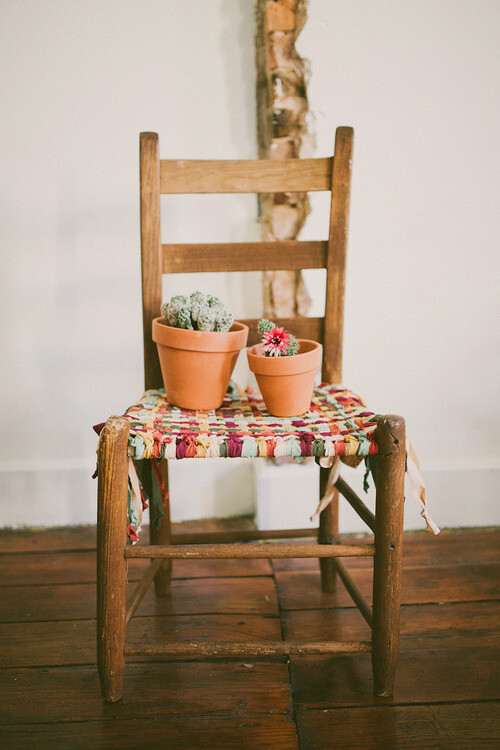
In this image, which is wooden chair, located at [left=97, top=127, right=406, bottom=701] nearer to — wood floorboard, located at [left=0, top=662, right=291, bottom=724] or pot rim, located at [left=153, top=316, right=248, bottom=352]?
wood floorboard, located at [left=0, top=662, right=291, bottom=724]

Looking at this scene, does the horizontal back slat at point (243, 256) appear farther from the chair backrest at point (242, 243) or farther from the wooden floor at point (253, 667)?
the wooden floor at point (253, 667)

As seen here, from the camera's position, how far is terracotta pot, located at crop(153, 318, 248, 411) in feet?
3.13

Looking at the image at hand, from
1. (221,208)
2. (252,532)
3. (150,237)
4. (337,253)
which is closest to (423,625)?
(252,532)

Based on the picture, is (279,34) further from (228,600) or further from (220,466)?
(228,600)

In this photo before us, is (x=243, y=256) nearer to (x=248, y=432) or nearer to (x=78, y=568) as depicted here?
(x=248, y=432)

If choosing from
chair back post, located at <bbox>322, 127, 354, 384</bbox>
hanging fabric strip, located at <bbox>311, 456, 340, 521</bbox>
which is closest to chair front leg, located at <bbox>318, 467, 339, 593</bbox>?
hanging fabric strip, located at <bbox>311, 456, 340, 521</bbox>

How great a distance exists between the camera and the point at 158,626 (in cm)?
115

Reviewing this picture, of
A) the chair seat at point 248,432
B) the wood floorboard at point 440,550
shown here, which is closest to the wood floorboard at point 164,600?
the wood floorboard at point 440,550

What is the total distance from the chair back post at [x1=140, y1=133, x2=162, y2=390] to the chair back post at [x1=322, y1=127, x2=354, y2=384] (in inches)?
14.5

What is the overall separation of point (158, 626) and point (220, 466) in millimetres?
563

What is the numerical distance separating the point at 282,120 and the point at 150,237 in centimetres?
53

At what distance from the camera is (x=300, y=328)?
1175mm

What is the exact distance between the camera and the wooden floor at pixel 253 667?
2.88 ft

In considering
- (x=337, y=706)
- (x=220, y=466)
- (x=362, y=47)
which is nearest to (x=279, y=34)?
(x=362, y=47)
